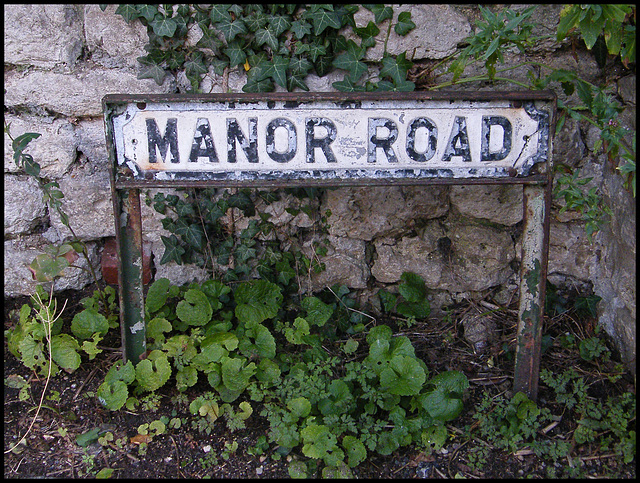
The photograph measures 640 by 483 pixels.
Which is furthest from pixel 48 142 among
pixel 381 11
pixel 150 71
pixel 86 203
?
pixel 381 11

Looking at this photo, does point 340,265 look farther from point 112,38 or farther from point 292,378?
point 112,38

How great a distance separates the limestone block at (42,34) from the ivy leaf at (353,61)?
3.59 feet

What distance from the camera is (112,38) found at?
7.20ft

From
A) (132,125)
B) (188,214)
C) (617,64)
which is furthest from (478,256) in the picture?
(132,125)

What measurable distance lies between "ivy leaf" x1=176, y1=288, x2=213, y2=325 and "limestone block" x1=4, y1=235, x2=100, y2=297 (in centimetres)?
57

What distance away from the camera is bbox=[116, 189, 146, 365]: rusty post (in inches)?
74.6

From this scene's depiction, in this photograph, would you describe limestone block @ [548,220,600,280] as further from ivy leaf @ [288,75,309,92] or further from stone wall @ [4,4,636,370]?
ivy leaf @ [288,75,309,92]

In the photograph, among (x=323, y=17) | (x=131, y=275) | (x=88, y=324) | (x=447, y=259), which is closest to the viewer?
(x=131, y=275)

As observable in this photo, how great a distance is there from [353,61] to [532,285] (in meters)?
1.11

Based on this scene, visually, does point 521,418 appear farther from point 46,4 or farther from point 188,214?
point 46,4

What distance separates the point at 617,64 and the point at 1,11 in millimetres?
2475

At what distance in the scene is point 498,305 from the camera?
8.04 feet

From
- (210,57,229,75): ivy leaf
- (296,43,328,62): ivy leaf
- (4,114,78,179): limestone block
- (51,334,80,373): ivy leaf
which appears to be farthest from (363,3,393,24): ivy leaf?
(51,334,80,373): ivy leaf

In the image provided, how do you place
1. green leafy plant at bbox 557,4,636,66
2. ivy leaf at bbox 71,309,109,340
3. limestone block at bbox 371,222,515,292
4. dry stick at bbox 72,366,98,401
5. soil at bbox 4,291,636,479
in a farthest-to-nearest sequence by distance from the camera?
limestone block at bbox 371,222,515,292 → ivy leaf at bbox 71,309,109,340 → dry stick at bbox 72,366,98,401 → soil at bbox 4,291,636,479 → green leafy plant at bbox 557,4,636,66
